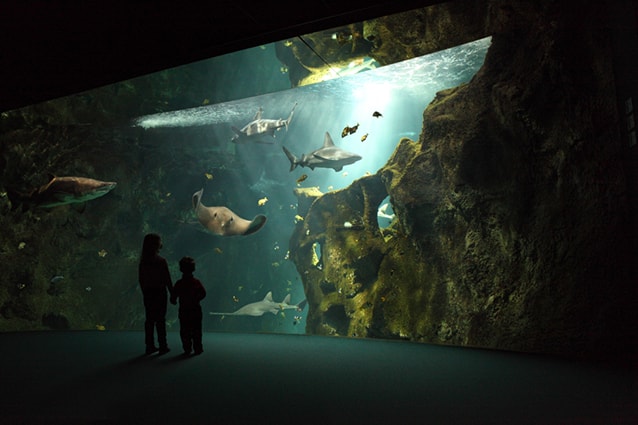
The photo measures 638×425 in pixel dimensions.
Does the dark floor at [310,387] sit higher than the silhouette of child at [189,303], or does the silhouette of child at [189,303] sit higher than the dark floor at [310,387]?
the silhouette of child at [189,303]

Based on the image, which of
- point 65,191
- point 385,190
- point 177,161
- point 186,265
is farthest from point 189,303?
point 177,161

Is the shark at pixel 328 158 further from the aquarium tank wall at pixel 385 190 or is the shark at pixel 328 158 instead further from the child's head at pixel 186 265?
the child's head at pixel 186 265

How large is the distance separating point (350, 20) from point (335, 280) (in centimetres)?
768

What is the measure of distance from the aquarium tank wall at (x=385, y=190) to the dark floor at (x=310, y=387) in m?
1.61

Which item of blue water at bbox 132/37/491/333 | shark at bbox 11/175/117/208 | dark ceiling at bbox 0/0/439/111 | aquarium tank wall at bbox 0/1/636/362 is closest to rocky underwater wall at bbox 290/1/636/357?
aquarium tank wall at bbox 0/1/636/362

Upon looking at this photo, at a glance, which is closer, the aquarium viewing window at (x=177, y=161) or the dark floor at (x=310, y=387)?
the dark floor at (x=310, y=387)

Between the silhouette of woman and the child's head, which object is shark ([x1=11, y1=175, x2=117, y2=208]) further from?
the child's head

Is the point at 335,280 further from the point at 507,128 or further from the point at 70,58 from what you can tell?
the point at 70,58

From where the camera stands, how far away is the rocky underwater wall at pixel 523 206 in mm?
4801

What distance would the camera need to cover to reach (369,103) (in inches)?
851

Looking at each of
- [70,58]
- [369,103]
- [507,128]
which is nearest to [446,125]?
[507,128]

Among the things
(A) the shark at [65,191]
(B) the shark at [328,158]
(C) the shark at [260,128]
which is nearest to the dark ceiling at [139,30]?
(A) the shark at [65,191]

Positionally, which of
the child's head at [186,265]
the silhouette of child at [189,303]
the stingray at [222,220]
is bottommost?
the silhouette of child at [189,303]

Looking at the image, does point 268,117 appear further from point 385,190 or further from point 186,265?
point 186,265
